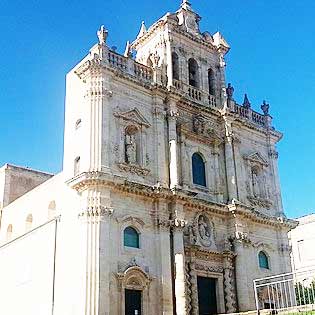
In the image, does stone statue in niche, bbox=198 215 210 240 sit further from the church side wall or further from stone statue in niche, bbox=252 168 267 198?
the church side wall

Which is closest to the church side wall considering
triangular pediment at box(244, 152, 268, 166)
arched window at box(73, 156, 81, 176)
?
arched window at box(73, 156, 81, 176)

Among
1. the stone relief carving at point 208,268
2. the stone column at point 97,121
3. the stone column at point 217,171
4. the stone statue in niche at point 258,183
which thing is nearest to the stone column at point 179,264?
the stone relief carving at point 208,268

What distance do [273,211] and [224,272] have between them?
6.12 metres

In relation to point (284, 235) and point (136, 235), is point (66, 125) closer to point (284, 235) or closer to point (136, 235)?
point (136, 235)

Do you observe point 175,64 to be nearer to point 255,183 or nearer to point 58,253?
point 255,183

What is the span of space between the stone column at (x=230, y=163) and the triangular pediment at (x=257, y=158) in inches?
58.5

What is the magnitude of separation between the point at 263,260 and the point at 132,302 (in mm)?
9699

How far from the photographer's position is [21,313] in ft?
85.1

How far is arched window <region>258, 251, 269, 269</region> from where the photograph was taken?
94.1 feet

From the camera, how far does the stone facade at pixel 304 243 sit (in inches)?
1740

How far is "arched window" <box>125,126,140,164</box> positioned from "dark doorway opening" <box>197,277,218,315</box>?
644 centimetres

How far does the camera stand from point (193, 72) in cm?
3072

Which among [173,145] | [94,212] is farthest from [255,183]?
[94,212]

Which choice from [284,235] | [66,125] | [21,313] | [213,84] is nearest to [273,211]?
[284,235]
